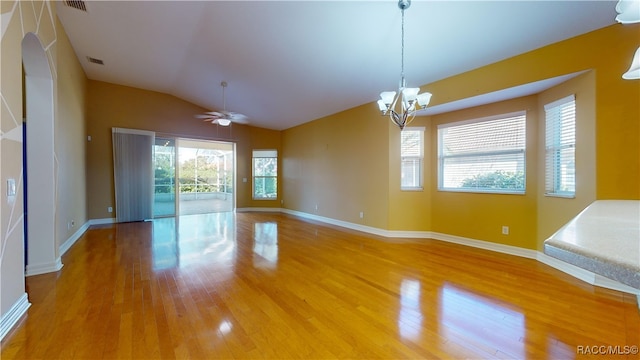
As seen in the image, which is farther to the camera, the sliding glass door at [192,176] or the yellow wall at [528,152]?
the sliding glass door at [192,176]

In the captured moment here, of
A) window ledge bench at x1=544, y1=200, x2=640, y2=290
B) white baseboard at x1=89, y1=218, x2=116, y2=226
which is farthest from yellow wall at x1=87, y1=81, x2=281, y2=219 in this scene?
window ledge bench at x1=544, y1=200, x2=640, y2=290

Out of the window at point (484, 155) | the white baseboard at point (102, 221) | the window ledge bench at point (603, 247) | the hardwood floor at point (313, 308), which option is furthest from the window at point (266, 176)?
the window ledge bench at point (603, 247)

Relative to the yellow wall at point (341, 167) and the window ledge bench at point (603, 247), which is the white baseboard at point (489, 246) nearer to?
the yellow wall at point (341, 167)

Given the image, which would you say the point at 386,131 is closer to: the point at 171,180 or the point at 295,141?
the point at 295,141

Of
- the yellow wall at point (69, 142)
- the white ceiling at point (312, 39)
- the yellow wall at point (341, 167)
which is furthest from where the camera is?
the yellow wall at point (341, 167)

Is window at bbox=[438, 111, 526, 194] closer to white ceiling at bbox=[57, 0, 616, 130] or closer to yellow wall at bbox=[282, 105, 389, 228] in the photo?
white ceiling at bbox=[57, 0, 616, 130]

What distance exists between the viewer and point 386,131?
4.93m

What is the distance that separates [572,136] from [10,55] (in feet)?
19.2

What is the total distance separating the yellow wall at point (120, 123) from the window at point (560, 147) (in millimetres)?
7374

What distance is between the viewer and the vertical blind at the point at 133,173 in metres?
6.04

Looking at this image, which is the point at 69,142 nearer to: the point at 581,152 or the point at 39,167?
the point at 39,167

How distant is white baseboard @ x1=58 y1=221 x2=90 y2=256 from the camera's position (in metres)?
3.74

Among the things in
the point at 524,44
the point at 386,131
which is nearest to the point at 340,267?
the point at 386,131
